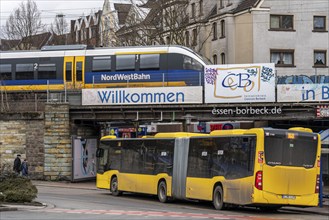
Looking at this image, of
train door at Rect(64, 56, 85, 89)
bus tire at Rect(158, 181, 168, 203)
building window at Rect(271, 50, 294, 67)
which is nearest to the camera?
bus tire at Rect(158, 181, 168, 203)

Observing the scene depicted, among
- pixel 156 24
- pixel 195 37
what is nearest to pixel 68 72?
pixel 156 24

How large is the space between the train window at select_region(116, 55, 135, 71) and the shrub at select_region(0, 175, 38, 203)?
53.6 ft

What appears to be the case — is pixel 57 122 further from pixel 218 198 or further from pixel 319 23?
pixel 319 23

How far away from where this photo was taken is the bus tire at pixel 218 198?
26.5 m

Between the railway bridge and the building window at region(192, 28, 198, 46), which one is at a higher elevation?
the building window at region(192, 28, 198, 46)

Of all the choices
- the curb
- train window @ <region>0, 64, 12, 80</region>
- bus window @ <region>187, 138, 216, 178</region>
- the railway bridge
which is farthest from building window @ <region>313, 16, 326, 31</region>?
the curb

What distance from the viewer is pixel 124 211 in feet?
80.1

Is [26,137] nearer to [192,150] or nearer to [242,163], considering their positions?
[192,150]

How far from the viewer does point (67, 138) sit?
142 feet

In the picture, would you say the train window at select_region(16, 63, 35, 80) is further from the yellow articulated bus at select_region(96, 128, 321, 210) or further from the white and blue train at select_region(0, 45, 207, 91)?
the yellow articulated bus at select_region(96, 128, 321, 210)

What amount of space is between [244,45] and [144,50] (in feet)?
68.7

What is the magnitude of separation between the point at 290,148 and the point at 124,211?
615cm

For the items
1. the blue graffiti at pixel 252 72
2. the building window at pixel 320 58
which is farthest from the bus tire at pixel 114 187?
the building window at pixel 320 58

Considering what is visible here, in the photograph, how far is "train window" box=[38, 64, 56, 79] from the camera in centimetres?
4331
